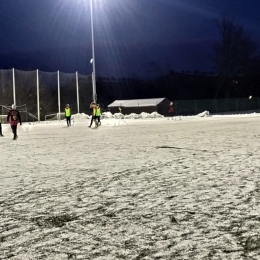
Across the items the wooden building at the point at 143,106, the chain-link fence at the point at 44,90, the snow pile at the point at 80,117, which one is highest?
the chain-link fence at the point at 44,90

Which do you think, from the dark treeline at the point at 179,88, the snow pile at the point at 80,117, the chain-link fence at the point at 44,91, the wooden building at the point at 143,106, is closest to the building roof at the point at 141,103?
the wooden building at the point at 143,106

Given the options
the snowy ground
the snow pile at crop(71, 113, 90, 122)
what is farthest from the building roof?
the snowy ground

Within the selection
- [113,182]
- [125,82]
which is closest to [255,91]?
[125,82]

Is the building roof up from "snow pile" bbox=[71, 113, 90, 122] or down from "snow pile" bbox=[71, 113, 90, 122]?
up

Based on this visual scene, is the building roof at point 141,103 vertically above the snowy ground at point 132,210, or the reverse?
the building roof at point 141,103

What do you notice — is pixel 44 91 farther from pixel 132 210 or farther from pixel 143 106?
pixel 132 210

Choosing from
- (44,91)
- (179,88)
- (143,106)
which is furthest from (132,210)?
(179,88)

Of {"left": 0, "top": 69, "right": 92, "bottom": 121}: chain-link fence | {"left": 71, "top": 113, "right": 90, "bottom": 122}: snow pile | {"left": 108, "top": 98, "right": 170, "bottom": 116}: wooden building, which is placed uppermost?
{"left": 0, "top": 69, "right": 92, "bottom": 121}: chain-link fence

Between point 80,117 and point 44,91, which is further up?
point 44,91

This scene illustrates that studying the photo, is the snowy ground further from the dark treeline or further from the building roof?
the dark treeline

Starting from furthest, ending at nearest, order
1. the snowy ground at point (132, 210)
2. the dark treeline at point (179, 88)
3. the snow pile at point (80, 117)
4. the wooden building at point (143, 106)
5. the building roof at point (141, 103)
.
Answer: the dark treeline at point (179, 88), the building roof at point (141, 103), the wooden building at point (143, 106), the snow pile at point (80, 117), the snowy ground at point (132, 210)

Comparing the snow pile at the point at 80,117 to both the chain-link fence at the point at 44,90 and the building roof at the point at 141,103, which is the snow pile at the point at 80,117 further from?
the building roof at the point at 141,103

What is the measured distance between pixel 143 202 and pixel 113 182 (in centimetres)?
143

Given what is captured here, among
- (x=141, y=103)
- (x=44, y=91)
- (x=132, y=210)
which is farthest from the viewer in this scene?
(x=141, y=103)
